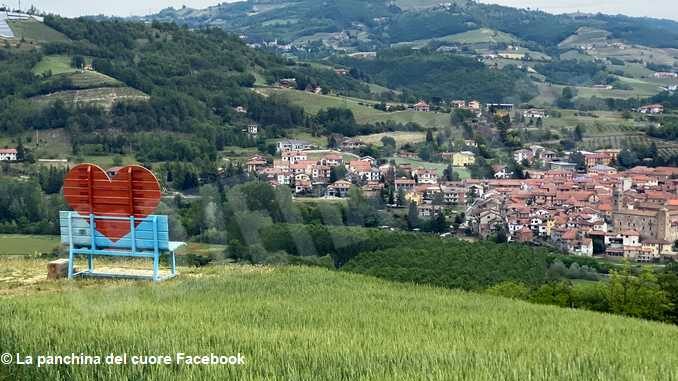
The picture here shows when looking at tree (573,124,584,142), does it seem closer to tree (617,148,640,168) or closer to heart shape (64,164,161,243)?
tree (617,148,640,168)

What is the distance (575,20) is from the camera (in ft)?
622

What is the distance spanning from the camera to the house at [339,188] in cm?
4745

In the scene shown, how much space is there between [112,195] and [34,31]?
74.3m

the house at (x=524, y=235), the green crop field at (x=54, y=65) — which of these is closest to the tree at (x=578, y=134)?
the house at (x=524, y=235)

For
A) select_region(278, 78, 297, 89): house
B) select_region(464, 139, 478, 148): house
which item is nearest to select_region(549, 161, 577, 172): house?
select_region(464, 139, 478, 148): house

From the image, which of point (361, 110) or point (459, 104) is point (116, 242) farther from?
point (459, 104)

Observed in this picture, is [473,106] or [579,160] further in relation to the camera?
[473,106]

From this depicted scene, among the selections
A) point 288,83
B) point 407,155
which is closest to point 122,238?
point 407,155

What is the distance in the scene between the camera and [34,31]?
76.2 meters

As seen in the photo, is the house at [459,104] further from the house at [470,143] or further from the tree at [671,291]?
the tree at [671,291]

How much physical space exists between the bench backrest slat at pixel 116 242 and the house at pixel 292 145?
176 feet

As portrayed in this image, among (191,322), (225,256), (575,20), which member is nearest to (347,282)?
(191,322)

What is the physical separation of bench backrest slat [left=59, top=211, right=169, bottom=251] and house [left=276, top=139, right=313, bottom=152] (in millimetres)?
53788

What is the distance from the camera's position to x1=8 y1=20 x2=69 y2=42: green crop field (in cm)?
7438
